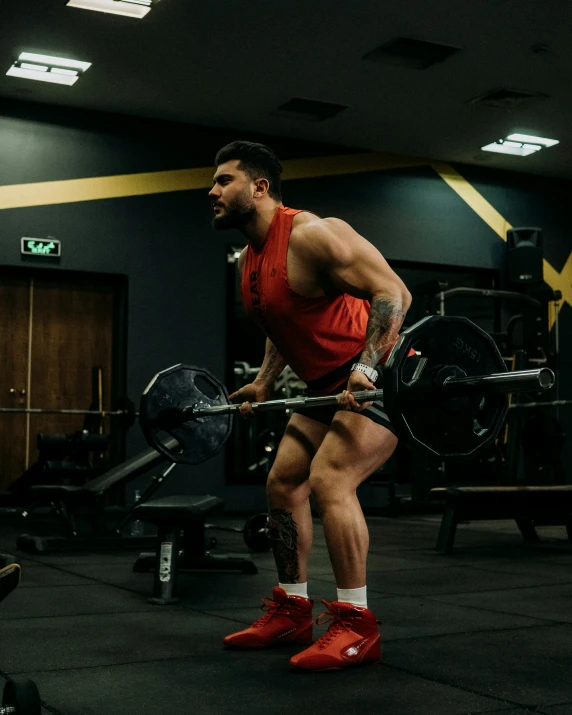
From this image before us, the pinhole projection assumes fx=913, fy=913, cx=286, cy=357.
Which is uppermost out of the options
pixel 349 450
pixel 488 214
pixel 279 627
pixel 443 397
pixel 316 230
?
pixel 488 214

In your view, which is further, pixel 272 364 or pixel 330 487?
pixel 272 364

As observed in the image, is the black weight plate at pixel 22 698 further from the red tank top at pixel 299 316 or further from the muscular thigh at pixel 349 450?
the red tank top at pixel 299 316

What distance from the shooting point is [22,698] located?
1.45 meters

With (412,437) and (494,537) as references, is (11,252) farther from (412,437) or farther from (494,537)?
(412,437)

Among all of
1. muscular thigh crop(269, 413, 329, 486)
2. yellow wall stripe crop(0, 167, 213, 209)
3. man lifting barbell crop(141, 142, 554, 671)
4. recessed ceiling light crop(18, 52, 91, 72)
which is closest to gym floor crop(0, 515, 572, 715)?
man lifting barbell crop(141, 142, 554, 671)

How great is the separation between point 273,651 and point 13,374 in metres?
5.01

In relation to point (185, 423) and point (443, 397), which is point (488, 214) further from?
point (443, 397)

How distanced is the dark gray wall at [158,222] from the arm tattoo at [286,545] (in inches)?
187

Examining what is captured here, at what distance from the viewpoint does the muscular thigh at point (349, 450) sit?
226cm

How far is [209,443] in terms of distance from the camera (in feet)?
10.0

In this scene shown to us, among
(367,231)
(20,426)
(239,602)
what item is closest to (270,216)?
(239,602)

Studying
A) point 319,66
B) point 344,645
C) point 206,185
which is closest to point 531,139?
point 319,66

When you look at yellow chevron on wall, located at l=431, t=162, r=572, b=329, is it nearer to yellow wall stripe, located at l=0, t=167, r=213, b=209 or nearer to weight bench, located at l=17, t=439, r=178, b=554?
yellow wall stripe, located at l=0, t=167, r=213, b=209

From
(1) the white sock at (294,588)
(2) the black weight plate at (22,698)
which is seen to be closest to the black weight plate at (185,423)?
(1) the white sock at (294,588)
